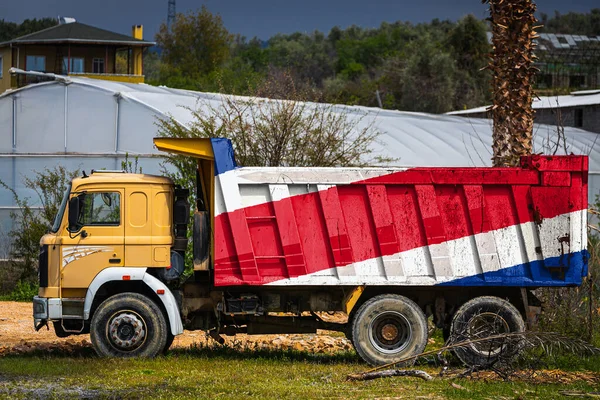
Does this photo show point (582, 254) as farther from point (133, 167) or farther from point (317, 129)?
point (133, 167)

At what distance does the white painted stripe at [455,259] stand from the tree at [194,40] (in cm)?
6683

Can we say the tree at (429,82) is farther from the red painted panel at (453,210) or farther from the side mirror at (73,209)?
the side mirror at (73,209)

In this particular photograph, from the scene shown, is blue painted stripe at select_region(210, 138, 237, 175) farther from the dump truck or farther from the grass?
the grass

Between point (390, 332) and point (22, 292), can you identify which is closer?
point (390, 332)

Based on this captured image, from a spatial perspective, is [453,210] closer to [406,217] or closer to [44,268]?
[406,217]

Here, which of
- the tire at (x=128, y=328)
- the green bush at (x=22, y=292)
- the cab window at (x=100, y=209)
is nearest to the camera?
the tire at (x=128, y=328)

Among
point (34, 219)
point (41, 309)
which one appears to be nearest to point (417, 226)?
point (41, 309)

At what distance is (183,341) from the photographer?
16516mm

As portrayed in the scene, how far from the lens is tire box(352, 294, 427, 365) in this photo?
13.5 metres

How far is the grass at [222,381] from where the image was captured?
1074 centimetres

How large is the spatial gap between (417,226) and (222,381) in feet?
11.9

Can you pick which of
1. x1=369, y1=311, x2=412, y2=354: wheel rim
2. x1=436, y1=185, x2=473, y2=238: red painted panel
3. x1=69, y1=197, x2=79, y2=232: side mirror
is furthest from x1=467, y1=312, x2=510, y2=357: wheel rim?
x1=69, y1=197, x2=79, y2=232: side mirror

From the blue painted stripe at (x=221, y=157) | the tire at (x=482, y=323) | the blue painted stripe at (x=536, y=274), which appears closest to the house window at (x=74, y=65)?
the blue painted stripe at (x=221, y=157)

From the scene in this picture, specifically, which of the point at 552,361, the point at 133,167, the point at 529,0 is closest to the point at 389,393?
the point at 552,361
